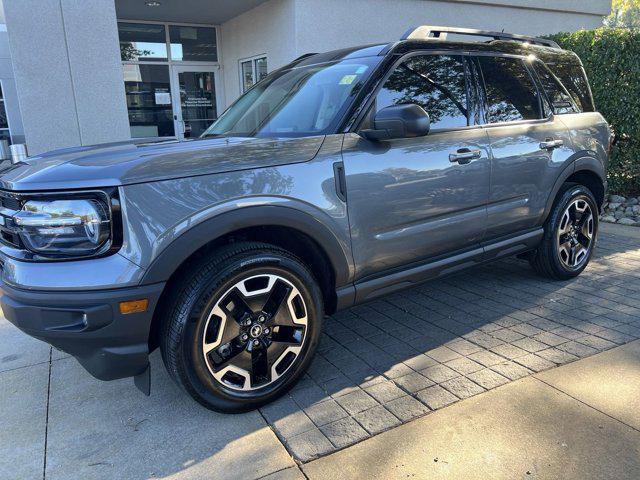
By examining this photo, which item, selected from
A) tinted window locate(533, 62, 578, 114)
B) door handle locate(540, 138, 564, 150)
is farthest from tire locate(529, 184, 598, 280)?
tinted window locate(533, 62, 578, 114)

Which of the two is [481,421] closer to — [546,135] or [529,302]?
[529,302]

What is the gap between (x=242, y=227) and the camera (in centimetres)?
261

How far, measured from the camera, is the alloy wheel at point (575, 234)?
4504 millimetres

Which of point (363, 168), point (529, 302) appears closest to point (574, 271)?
point (529, 302)

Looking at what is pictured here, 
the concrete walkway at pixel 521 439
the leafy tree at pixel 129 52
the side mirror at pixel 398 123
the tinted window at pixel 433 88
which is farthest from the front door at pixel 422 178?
the leafy tree at pixel 129 52

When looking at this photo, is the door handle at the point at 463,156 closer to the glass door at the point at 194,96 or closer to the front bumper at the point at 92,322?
the front bumper at the point at 92,322

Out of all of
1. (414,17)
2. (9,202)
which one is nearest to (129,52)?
(414,17)

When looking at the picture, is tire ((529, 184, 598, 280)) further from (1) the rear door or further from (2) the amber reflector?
(2) the amber reflector

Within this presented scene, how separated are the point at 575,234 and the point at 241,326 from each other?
3408 millimetres

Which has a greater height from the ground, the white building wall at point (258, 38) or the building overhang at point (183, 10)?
the building overhang at point (183, 10)

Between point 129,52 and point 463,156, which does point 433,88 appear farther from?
point 129,52

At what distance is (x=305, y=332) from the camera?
2.93 m

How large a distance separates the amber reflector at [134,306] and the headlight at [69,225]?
27 centimetres

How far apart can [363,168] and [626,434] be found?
1.95 m
